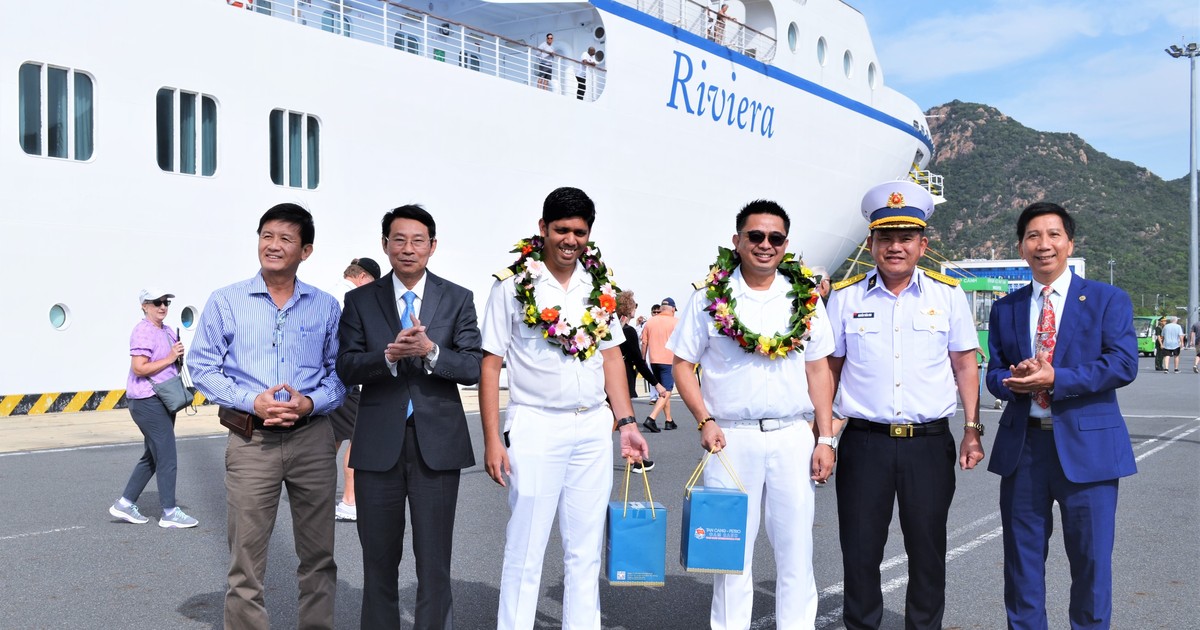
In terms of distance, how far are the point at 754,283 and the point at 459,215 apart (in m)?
11.8

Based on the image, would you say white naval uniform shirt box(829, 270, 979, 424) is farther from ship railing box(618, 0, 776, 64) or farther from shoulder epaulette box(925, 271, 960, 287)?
ship railing box(618, 0, 776, 64)

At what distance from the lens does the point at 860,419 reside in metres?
4.06

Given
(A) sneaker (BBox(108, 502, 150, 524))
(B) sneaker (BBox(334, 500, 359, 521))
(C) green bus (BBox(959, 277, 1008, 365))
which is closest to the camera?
(A) sneaker (BBox(108, 502, 150, 524))

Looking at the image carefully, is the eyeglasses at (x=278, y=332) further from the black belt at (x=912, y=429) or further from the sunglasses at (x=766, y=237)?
the black belt at (x=912, y=429)

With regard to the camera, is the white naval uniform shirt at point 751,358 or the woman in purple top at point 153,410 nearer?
the white naval uniform shirt at point 751,358

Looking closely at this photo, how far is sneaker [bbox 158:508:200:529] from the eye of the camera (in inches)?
259

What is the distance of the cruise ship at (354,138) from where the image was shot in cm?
1137

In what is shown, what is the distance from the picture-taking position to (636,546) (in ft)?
12.6

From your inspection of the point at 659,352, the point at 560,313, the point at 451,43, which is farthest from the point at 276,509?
the point at 451,43

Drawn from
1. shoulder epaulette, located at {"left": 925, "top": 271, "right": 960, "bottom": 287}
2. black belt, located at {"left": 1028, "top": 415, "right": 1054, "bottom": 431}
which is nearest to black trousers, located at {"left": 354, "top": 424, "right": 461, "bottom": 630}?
shoulder epaulette, located at {"left": 925, "top": 271, "right": 960, "bottom": 287}

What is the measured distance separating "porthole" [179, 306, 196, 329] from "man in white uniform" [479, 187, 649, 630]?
31.7 feet

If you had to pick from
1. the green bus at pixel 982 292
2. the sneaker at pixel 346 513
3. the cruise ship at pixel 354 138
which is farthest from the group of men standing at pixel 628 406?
the green bus at pixel 982 292

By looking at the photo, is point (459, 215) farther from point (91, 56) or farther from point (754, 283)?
point (754, 283)

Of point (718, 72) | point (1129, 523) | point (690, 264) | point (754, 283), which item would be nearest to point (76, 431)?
point (754, 283)
